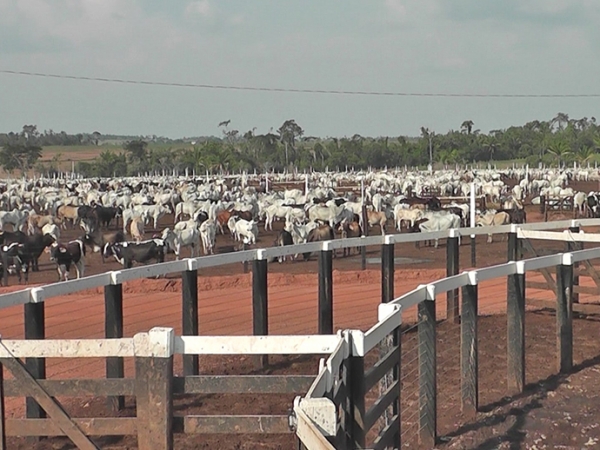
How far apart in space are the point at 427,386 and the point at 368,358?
3.07 meters

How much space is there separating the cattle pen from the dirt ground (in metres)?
0.07

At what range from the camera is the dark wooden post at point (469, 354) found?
873cm

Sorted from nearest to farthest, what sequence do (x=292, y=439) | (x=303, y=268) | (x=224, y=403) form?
(x=292, y=439), (x=224, y=403), (x=303, y=268)

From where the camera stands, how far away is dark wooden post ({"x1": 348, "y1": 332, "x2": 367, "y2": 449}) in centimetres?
557

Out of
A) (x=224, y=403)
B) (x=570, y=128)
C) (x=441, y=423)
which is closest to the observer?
(x=441, y=423)


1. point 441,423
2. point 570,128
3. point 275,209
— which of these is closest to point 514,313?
point 441,423

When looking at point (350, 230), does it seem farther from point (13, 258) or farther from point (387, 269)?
point (387, 269)

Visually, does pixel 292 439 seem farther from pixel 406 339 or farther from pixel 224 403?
pixel 406 339

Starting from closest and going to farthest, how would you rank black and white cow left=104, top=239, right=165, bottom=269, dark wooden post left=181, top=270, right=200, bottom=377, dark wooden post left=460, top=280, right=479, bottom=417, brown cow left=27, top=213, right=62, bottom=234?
dark wooden post left=460, top=280, right=479, bottom=417
dark wooden post left=181, top=270, right=200, bottom=377
black and white cow left=104, top=239, right=165, bottom=269
brown cow left=27, top=213, right=62, bottom=234

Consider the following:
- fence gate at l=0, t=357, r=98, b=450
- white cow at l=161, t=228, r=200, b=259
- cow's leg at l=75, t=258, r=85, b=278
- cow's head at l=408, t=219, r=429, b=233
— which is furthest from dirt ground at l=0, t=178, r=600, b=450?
cow's head at l=408, t=219, r=429, b=233

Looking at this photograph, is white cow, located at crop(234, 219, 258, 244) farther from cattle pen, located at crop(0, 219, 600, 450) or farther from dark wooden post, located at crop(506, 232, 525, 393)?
dark wooden post, located at crop(506, 232, 525, 393)

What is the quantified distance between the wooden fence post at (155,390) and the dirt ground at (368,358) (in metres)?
2.59

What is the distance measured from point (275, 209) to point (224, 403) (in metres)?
33.6

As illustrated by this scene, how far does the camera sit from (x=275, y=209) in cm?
4266
